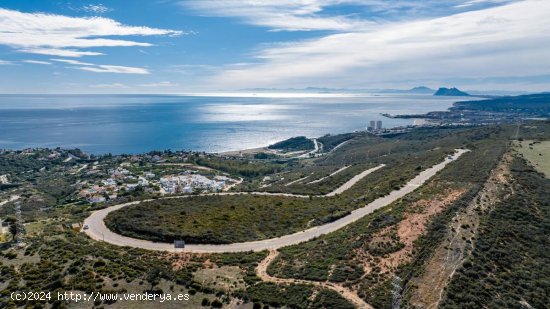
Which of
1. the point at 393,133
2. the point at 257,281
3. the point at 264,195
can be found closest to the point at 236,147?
the point at 393,133

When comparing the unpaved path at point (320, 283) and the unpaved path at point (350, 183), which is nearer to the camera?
the unpaved path at point (320, 283)

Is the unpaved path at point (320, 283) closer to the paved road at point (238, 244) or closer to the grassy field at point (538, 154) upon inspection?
the paved road at point (238, 244)

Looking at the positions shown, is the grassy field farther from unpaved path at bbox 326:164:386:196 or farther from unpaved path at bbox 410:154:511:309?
unpaved path at bbox 326:164:386:196

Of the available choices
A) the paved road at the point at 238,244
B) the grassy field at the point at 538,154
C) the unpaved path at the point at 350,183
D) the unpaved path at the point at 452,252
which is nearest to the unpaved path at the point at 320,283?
the unpaved path at the point at 452,252

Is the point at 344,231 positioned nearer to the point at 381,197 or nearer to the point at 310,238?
the point at 310,238

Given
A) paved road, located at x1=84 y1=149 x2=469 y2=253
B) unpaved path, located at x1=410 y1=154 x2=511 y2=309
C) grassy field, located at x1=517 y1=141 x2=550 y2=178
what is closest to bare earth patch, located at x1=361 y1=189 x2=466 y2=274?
unpaved path, located at x1=410 y1=154 x2=511 y2=309

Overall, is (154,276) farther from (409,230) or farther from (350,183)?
(350,183)

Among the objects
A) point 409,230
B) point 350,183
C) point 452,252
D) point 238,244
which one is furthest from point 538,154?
point 238,244

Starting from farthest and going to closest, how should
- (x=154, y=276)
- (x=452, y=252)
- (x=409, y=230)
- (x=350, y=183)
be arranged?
(x=350, y=183) → (x=409, y=230) → (x=452, y=252) → (x=154, y=276)
